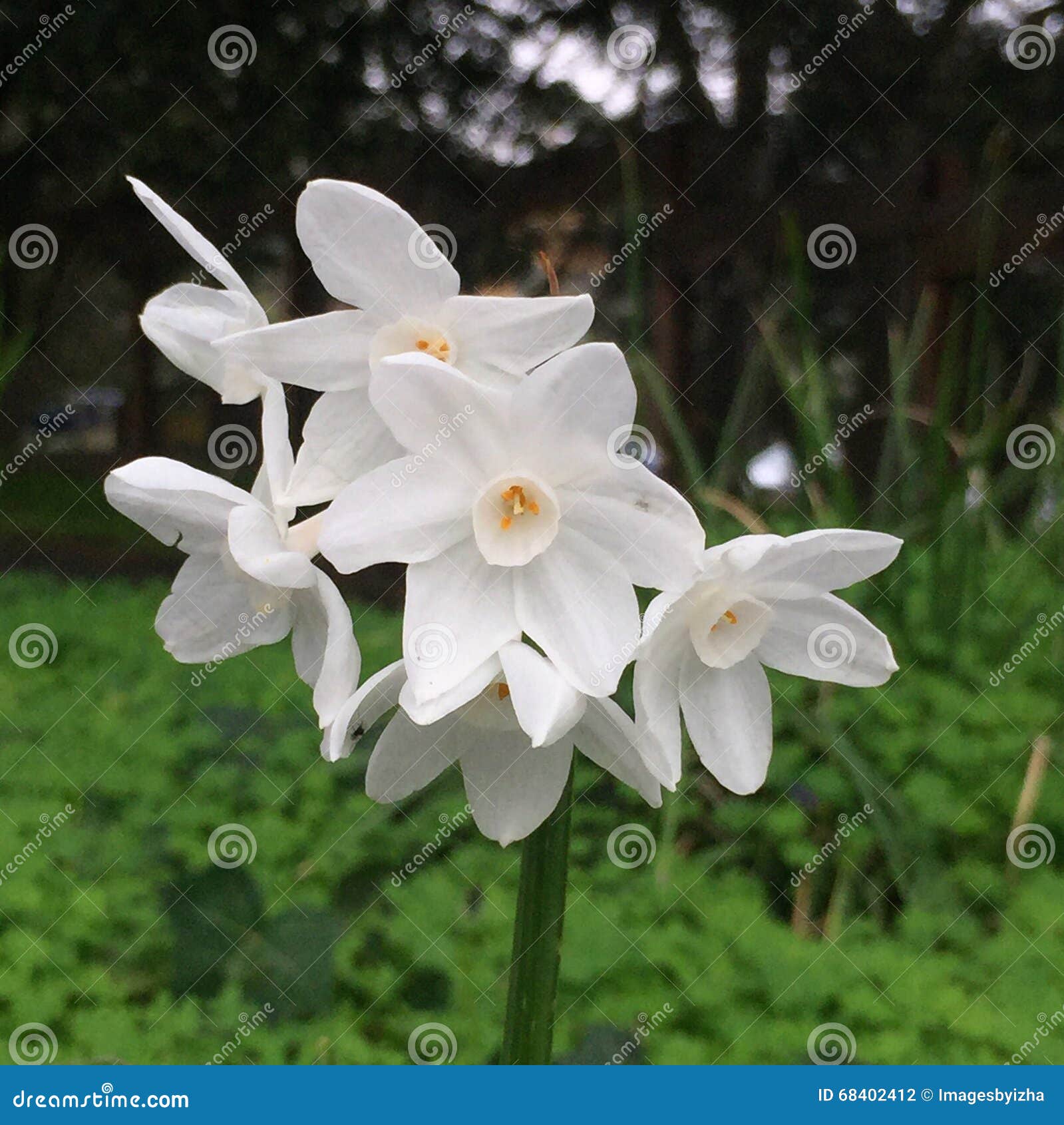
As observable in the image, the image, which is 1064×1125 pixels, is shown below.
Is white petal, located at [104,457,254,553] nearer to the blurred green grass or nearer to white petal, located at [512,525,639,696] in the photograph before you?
white petal, located at [512,525,639,696]

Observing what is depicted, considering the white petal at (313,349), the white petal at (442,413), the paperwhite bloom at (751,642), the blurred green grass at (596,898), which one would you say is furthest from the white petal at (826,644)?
the blurred green grass at (596,898)

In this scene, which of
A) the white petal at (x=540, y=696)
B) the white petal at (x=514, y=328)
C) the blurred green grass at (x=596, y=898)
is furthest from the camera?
the blurred green grass at (x=596, y=898)

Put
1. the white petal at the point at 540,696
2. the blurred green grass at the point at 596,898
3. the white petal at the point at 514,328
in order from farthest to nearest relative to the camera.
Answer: the blurred green grass at the point at 596,898, the white petal at the point at 514,328, the white petal at the point at 540,696

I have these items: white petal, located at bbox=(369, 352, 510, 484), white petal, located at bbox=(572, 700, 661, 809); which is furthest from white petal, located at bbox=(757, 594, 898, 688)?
white petal, located at bbox=(369, 352, 510, 484)

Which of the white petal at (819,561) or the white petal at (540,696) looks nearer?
the white petal at (540,696)

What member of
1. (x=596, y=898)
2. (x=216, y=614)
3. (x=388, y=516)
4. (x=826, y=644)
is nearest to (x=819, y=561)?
(x=826, y=644)

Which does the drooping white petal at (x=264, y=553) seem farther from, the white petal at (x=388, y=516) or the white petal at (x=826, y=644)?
the white petal at (x=826, y=644)
